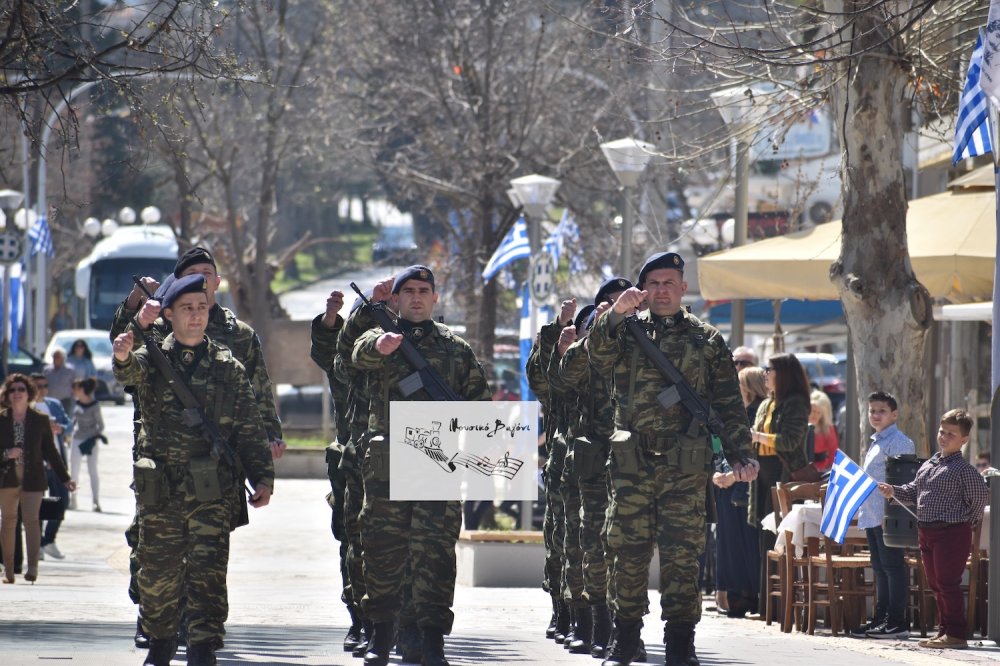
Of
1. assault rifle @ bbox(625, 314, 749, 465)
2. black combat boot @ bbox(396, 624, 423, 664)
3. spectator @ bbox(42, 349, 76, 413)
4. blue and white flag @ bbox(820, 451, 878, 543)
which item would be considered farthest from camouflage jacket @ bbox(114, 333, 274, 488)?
spectator @ bbox(42, 349, 76, 413)

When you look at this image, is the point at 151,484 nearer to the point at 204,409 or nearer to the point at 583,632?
the point at 204,409

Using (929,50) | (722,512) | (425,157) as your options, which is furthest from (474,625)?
(425,157)

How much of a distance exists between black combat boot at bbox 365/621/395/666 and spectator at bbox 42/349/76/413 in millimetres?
17756

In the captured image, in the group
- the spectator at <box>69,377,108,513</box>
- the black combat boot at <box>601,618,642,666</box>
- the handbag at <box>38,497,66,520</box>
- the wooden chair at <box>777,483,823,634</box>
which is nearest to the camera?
the black combat boot at <box>601,618,642,666</box>

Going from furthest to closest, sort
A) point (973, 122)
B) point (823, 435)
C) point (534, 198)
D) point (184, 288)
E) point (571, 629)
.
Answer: point (534, 198) < point (823, 435) < point (973, 122) < point (571, 629) < point (184, 288)

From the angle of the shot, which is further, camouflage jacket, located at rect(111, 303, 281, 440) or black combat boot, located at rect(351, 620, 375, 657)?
camouflage jacket, located at rect(111, 303, 281, 440)

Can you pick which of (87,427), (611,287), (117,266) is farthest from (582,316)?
(117,266)

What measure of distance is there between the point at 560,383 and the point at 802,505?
7.66 ft

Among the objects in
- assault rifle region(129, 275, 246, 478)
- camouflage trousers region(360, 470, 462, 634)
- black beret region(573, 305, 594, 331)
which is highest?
black beret region(573, 305, 594, 331)

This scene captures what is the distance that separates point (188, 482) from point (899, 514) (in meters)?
4.57

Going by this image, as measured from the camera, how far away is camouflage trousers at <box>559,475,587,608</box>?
10.1m

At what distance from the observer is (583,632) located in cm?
1006

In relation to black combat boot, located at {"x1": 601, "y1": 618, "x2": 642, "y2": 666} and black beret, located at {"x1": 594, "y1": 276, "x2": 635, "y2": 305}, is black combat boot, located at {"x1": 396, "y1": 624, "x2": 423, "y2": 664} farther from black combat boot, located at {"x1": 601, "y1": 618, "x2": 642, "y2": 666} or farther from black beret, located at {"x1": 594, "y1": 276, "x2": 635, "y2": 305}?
black beret, located at {"x1": 594, "y1": 276, "x2": 635, "y2": 305}

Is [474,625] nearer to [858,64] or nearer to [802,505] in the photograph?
[802,505]
